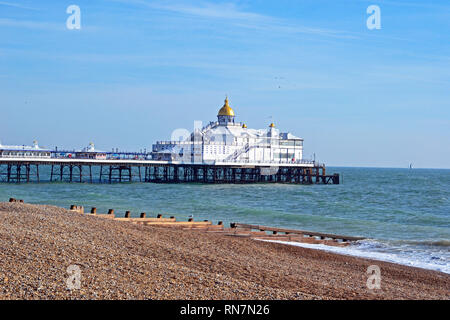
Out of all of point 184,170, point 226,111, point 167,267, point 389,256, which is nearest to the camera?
point 167,267

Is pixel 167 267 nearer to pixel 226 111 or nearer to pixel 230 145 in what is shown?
pixel 230 145

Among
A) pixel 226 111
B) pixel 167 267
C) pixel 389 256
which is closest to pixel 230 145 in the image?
pixel 226 111

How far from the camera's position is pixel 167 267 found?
36.3ft

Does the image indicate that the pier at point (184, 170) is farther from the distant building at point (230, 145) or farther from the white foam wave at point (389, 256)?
the white foam wave at point (389, 256)

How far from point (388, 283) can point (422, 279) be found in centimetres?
170

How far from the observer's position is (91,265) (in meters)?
10.5

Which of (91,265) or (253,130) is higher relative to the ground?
(253,130)

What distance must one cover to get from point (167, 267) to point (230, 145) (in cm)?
6400

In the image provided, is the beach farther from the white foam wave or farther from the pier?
the pier

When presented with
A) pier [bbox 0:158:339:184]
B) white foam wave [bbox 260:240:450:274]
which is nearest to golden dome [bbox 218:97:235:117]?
pier [bbox 0:158:339:184]

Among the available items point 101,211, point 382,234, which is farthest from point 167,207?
point 382,234

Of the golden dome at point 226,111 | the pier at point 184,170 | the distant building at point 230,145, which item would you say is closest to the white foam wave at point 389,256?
the pier at point 184,170
